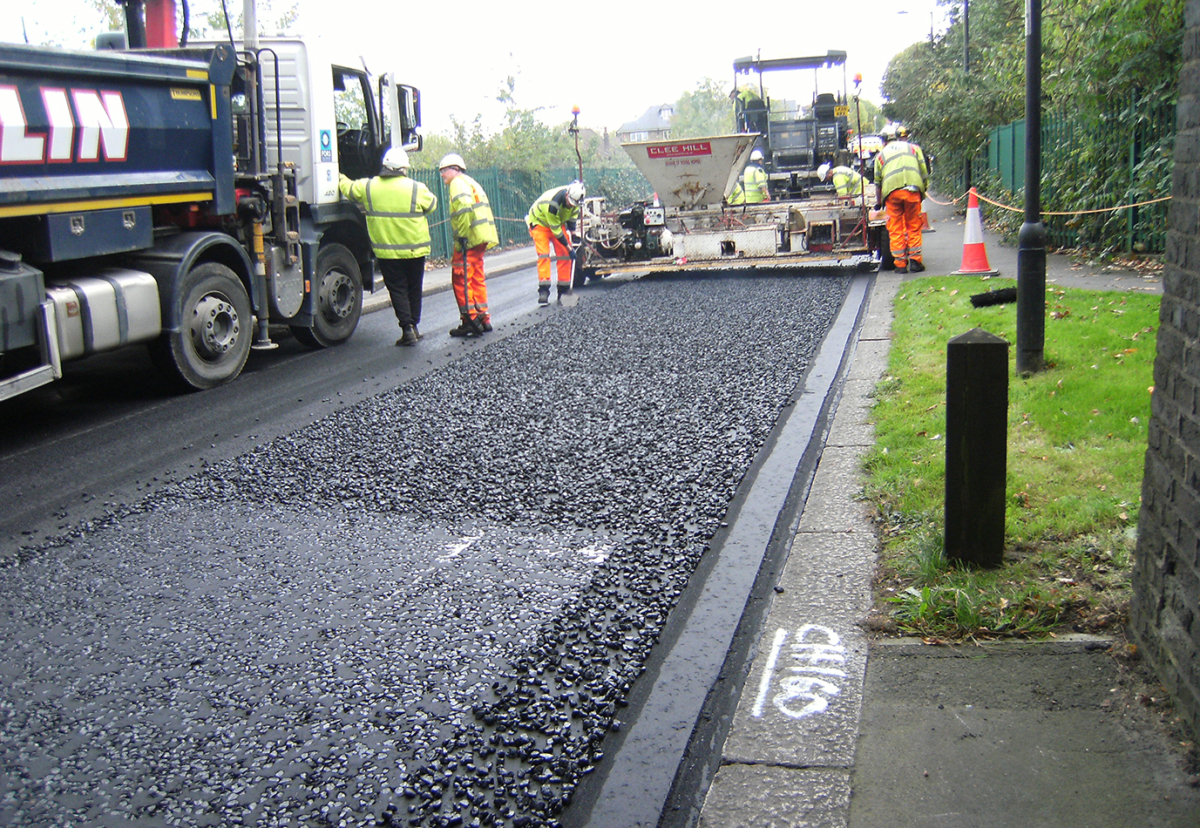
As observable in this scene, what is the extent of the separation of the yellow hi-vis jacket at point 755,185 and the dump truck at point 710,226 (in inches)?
124

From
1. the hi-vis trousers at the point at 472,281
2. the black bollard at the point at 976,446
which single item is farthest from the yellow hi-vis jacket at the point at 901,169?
the black bollard at the point at 976,446

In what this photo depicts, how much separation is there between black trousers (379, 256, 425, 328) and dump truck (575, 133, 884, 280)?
181 inches

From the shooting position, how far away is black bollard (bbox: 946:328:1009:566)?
3.63 meters

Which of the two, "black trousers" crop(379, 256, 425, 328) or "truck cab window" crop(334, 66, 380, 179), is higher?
"truck cab window" crop(334, 66, 380, 179)

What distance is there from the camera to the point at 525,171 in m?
27.4

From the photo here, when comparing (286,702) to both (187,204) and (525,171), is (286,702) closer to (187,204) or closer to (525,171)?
(187,204)

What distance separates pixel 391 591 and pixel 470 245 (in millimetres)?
7183

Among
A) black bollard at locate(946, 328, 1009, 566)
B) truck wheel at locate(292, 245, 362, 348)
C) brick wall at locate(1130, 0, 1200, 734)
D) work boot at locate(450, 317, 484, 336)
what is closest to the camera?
brick wall at locate(1130, 0, 1200, 734)

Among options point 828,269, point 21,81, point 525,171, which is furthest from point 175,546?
point 525,171

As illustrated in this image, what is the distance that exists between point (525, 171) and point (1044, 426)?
23436 mm

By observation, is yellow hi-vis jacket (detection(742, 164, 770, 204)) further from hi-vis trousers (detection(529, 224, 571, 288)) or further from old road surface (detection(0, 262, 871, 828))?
old road surface (detection(0, 262, 871, 828))

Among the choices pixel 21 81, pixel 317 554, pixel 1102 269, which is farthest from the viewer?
pixel 1102 269

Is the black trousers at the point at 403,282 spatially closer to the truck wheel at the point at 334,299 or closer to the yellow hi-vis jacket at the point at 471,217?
the truck wheel at the point at 334,299

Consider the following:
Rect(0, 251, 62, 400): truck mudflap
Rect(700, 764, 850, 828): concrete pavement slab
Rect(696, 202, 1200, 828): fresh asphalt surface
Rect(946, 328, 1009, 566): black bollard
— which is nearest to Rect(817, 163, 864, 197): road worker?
Rect(0, 251, 62, 400): truck mudflap
